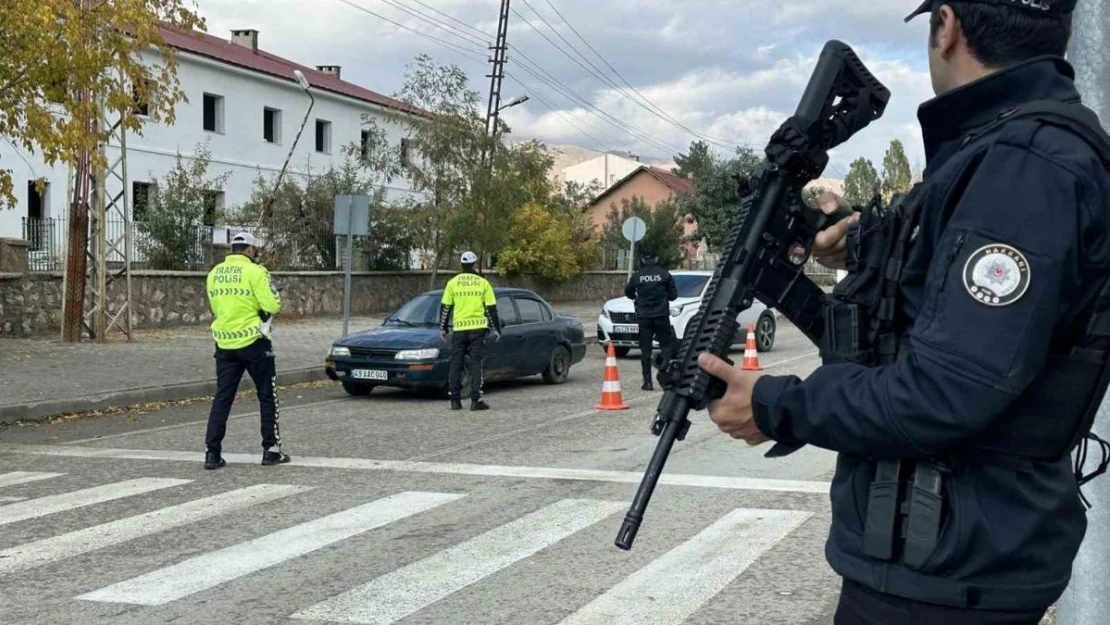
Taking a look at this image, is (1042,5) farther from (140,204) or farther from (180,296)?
(140,204)

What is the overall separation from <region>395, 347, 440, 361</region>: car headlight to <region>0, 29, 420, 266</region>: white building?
16881mm

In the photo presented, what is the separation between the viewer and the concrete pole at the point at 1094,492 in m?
3.58

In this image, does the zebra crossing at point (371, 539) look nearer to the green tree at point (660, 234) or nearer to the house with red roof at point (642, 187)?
the green tree at point (660, 234)

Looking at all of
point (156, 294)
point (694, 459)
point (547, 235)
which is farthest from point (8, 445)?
point (547, 235)

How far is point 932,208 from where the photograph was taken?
2.06 metres

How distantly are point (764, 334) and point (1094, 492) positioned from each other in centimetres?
1919

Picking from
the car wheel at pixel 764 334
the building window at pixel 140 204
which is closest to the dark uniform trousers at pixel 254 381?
the car wheel at pixel 764 334

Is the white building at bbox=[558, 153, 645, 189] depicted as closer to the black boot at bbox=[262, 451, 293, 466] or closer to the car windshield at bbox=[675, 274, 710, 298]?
the car windshield at bbox=[675, 274, 710, 298]

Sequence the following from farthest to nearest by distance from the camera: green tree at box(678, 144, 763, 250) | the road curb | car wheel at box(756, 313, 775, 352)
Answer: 1. green tree at box(678, 144, 763, 250)
2. car wheel at box(756, 313, 775, 352)
3. the road curb

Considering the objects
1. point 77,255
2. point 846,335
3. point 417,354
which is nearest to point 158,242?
point 77,255

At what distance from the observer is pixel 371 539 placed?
6.80 meters

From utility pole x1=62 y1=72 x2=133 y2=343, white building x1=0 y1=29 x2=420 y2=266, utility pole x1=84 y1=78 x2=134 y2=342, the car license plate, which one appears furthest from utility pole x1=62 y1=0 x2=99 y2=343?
white building x1=0 y1=29 x2=420 y2=266

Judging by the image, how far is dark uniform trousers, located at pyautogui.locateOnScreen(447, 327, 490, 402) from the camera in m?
13.4

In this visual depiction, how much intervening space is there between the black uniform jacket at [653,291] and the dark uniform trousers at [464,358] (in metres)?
2.85
